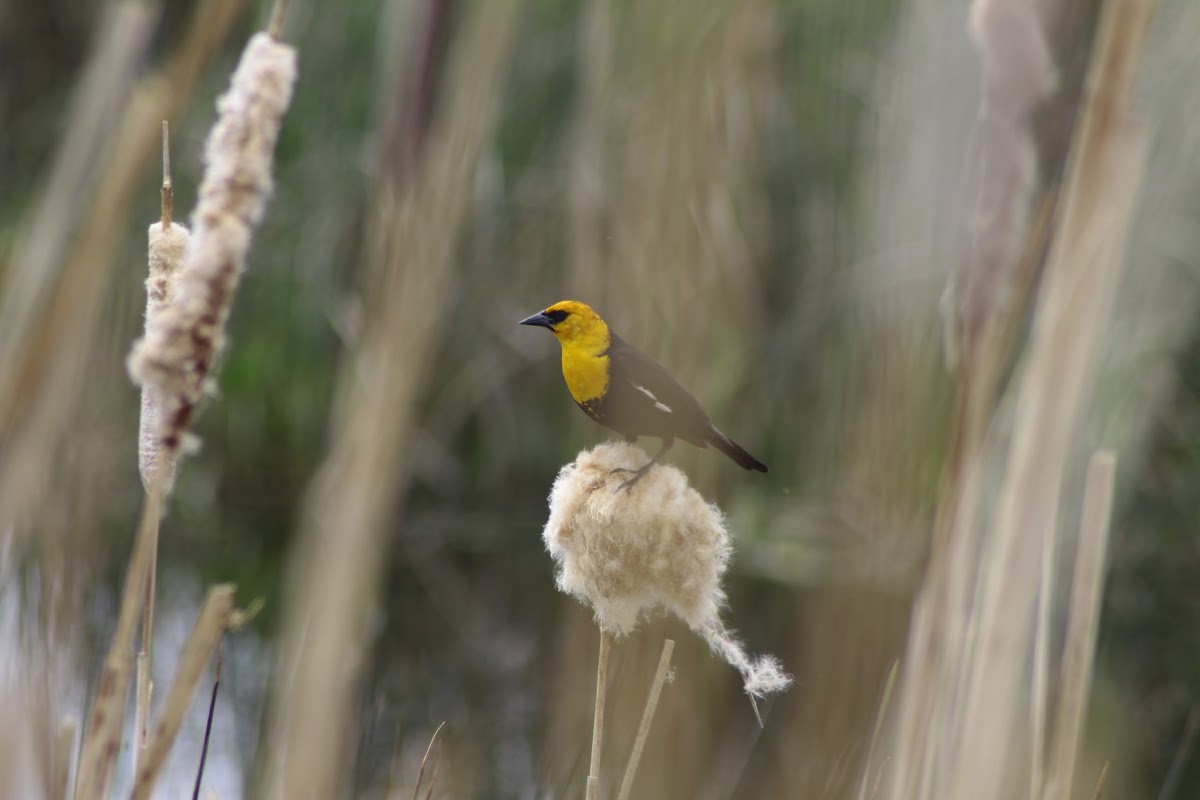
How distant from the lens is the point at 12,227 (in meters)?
3.83

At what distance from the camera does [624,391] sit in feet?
4.39

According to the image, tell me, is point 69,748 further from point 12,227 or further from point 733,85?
point 12,227

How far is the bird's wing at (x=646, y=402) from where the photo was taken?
125cm

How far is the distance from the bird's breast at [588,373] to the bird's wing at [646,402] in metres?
0.01

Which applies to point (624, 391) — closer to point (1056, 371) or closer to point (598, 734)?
point (598, 734)

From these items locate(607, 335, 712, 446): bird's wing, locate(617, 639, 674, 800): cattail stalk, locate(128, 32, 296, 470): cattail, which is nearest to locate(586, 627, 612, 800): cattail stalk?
locate(617, 639, 674, 800): cattail stalk

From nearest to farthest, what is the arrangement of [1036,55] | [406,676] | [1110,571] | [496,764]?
[1036,55]
[496,764]
[406,676]
[1110,571]

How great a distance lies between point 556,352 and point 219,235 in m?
3.21

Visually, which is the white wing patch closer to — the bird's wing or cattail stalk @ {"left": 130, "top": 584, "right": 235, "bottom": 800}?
the bird's wing

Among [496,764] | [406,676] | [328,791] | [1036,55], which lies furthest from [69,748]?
[406,676]

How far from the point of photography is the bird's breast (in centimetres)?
137

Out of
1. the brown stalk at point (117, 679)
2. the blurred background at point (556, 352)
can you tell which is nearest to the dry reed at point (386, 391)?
the blurred background at point (556, 352)

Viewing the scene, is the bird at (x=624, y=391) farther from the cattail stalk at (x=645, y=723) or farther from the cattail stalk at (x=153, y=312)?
the cattail stalk at (x=153, y=312)

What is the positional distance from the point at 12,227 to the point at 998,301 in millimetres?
3755
